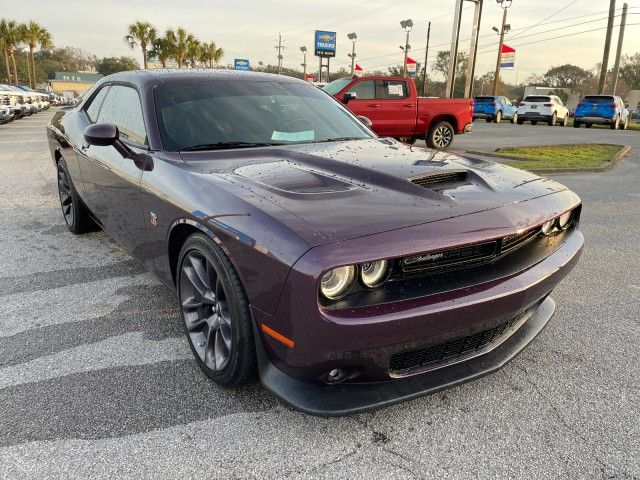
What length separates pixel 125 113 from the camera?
11.3 feet

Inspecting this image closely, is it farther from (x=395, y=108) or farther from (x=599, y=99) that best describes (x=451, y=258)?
(x=599, y=99)

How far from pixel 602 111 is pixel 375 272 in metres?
26.7

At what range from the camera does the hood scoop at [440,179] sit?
7.96ft

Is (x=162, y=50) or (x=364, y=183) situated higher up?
(x=162, y=50)

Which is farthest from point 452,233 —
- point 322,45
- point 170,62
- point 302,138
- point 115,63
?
point 115,63

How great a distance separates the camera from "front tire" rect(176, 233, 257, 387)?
2086 millimetres

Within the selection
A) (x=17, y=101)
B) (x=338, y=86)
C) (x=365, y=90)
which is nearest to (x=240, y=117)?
(x=365, y=90)

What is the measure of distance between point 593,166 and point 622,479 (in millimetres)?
9032

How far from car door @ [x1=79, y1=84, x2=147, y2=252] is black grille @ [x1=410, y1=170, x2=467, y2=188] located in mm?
1568

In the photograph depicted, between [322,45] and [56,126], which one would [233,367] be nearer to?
[56,126]

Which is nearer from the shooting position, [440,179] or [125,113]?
[440,179]

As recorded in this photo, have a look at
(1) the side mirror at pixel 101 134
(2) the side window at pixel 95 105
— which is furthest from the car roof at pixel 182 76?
(1) the side mirror at pixel 101 134

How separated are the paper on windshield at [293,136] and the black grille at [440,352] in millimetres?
1704

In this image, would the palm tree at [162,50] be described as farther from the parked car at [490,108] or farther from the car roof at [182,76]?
the car roof at [182,76]
